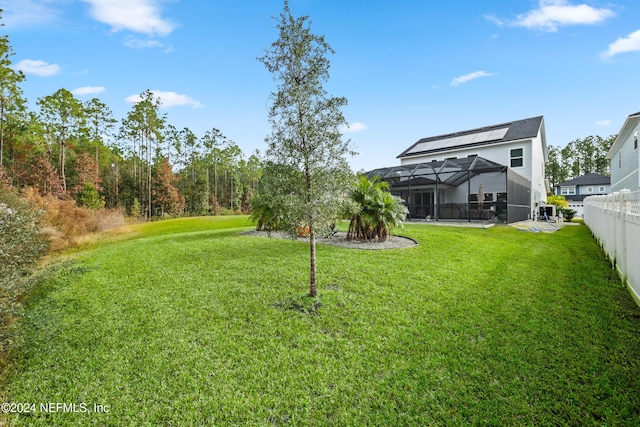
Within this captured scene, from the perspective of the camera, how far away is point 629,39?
1161 centimetres

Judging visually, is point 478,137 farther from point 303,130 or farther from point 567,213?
point 303,130

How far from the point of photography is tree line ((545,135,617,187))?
163 feet

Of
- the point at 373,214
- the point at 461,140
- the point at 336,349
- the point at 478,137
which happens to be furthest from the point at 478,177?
the point at 336,349

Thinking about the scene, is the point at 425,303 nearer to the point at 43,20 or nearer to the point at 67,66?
the point at 43,20

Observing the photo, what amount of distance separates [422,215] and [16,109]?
2988cm

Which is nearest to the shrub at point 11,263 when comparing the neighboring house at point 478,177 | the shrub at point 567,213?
the neighboring house at point 478,177

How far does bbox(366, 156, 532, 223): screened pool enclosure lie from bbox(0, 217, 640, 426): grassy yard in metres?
10.5

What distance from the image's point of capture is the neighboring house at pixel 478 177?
16109mm

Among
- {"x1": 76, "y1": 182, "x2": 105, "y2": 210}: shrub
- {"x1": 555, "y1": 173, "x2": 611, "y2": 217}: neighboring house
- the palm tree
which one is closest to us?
the palm tree

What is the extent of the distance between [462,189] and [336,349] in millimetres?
20856

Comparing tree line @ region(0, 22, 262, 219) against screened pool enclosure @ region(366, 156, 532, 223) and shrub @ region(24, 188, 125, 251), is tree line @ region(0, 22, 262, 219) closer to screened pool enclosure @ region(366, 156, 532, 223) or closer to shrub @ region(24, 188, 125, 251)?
shrub @ region(24, 188, 125, 251)

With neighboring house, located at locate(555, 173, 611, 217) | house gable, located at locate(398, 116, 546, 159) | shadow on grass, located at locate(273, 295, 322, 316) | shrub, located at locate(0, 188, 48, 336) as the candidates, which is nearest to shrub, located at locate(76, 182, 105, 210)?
shrub, located at locate(0, 188, 48, 336)

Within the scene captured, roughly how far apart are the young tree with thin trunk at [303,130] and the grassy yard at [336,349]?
1555 millimetres

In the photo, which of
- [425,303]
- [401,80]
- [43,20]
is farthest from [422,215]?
[43,20]
